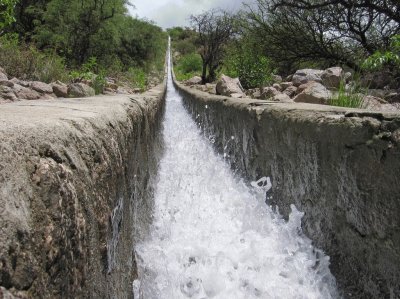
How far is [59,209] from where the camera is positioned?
853 millimetres

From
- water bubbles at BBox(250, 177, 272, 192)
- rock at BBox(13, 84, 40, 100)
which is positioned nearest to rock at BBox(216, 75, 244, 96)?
rock at BBox(13, 84, 40, 100)

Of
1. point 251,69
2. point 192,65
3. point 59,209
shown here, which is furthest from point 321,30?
point 192,65

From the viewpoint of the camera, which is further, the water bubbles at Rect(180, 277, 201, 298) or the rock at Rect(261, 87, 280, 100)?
the rock at Rect(261, 87, 280, 100)

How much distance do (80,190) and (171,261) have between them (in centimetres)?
127

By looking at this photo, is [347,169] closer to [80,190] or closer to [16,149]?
[80,190]

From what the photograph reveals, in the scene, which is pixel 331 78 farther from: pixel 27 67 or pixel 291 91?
pixel 27 67

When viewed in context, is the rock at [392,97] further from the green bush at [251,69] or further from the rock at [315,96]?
the green bush at [251,69]

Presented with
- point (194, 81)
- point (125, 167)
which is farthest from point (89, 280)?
point (194, 81)

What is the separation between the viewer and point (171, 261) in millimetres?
2156

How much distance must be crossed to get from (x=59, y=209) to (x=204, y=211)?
2.12 meters

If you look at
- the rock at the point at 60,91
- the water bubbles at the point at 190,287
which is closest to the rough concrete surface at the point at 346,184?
the water bubbles at the point at 190,287

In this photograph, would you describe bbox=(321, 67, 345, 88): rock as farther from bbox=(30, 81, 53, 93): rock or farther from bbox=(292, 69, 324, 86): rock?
bbox=(30, 81, 53, 93): rock

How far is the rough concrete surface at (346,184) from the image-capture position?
1537 mm

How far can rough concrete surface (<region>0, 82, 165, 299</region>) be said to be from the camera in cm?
68
